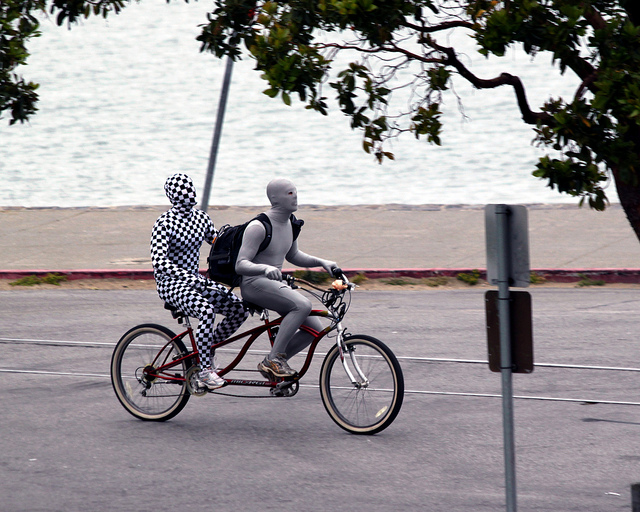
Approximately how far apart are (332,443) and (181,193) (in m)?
2.09

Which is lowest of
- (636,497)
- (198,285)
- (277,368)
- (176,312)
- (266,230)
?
(636,497)

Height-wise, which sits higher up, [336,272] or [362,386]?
[336,272]

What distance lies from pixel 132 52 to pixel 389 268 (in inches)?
731

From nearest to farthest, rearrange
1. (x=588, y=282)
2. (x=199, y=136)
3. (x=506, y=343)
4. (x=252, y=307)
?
(x=506, y=343)
(x=252, y=307)
(x=588, y=282)
(x=199, y=136)

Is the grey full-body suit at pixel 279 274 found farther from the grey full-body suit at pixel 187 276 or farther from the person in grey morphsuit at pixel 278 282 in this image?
the grey full-body suit at pixel 187 276

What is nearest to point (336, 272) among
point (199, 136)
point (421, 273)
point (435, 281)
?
point (435, 281)

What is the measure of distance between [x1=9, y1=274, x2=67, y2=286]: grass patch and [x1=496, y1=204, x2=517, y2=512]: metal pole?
10.6m

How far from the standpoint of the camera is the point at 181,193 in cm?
750

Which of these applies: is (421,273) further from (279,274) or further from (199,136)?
(199,136)

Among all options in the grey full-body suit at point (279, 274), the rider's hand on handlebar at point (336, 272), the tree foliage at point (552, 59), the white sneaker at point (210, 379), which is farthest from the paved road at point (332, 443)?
the tree foliage at point (552, 59)

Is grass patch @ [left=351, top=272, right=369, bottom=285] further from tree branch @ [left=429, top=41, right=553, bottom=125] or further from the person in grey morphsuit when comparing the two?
tree branch @ [left=429, top=41, right=553, bottom=125]

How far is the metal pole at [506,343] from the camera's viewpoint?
4.91 metres

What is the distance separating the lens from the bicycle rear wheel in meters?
7.61

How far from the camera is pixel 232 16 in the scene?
6180 mm
